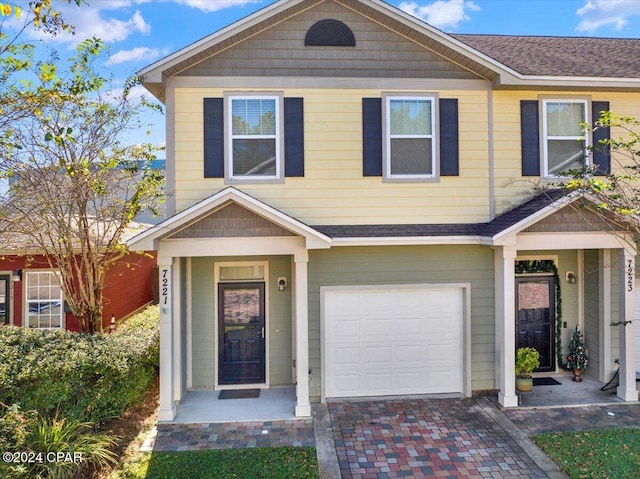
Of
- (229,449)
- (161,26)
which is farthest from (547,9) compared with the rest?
Answer: (229,449)

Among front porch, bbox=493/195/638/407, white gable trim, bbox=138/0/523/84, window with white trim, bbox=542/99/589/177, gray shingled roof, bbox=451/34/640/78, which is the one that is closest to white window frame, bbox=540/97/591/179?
window with white trim, bbox=542/99/589/177

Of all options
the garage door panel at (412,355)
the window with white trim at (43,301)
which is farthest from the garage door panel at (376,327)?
the window with white trim at (43,301)

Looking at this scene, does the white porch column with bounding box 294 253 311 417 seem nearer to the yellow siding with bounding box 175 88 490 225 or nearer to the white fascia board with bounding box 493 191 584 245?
→ the yellow siding with bounding box 175 88 490 225

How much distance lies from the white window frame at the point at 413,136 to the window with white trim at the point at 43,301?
8985 millimetres

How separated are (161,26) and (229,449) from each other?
11.9m

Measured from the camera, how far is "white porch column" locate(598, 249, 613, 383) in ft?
28.6

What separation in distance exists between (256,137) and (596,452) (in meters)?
7.63

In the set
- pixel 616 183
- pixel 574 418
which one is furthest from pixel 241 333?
pixel 616 183

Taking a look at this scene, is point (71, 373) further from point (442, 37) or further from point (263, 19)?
point (442, 37)

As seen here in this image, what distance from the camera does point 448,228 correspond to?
841cm

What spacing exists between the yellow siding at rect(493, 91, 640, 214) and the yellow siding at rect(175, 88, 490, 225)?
34cm

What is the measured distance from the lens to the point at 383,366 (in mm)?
8555

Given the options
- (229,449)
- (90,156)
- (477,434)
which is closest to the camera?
(229,449)

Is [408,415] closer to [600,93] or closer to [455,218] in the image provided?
[455,218]
